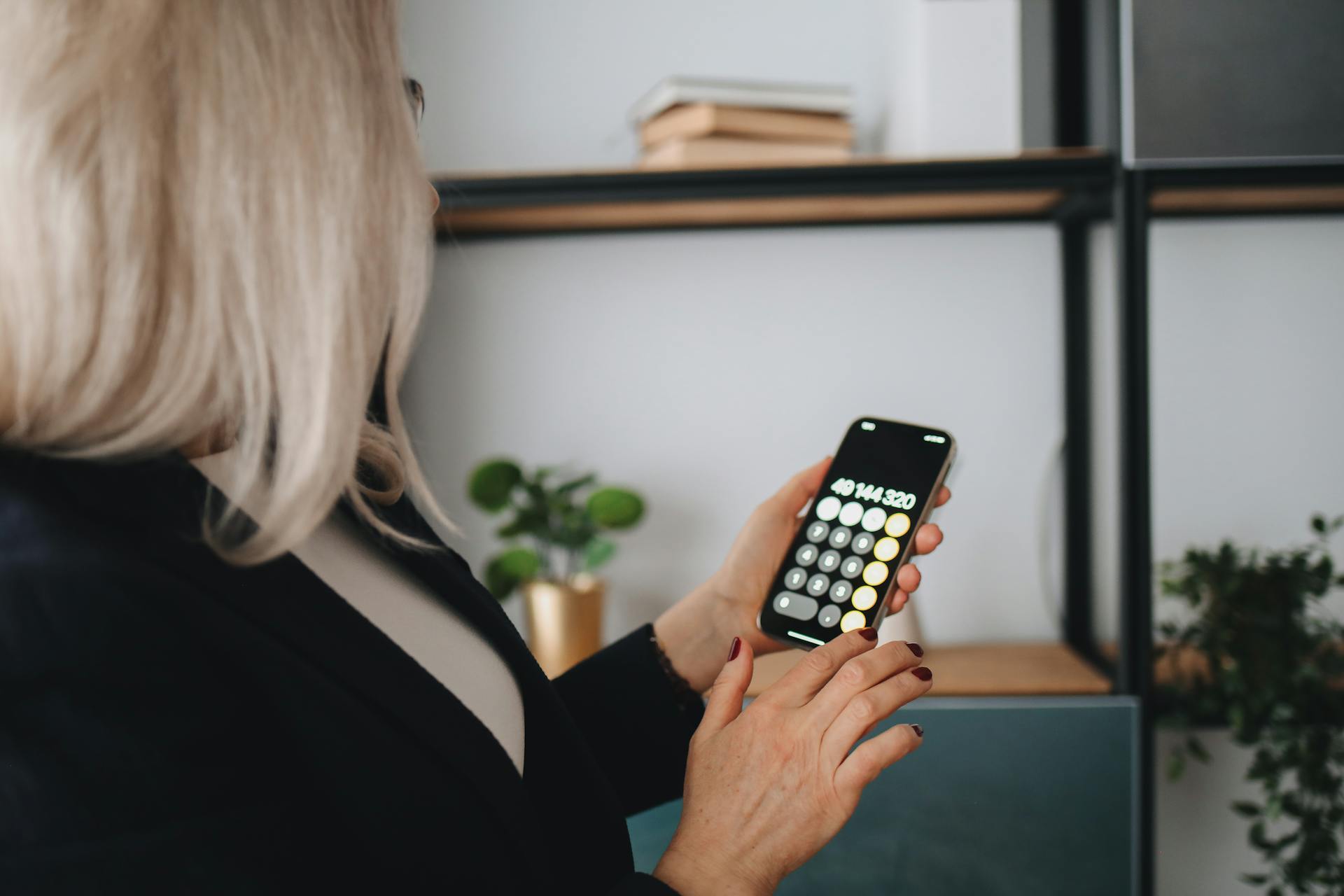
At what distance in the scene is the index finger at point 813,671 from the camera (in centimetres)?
49

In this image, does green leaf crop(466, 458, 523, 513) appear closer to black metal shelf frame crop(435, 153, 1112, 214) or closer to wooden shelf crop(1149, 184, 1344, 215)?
black metal shelf frame crop(435, 153, 1112, 214)

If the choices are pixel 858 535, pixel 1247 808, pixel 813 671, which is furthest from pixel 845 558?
pixel 1247 808

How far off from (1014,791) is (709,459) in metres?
0.57

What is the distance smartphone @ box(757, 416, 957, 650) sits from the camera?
65 cm

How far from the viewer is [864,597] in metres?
0.64

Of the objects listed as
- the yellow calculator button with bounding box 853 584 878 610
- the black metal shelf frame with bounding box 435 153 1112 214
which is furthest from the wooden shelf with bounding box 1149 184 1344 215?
the yellow calculator button with bounding box 853 584 878 610

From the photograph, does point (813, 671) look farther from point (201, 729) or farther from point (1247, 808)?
point (1247, 808)

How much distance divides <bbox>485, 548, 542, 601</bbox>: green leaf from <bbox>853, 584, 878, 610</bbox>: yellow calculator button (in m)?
0.55

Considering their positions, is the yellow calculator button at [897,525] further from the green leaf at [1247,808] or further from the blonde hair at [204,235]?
the green leaf at [1247,808]

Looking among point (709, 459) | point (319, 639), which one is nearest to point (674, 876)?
point (319, 639)

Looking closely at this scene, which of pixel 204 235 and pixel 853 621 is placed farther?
pixel 853 621

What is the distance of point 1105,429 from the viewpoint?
113 centimetres

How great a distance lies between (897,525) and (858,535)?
31 mm

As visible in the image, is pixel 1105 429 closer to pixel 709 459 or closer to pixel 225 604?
pixel 709 459
